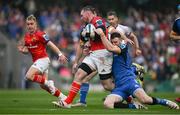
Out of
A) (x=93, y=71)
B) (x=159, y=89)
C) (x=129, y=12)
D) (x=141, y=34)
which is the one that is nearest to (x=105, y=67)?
(x=93, y=71)

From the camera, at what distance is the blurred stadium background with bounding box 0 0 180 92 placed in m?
32.6

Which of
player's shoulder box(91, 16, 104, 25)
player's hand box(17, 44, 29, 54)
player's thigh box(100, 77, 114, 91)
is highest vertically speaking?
player's shoulder box(91, 16, 104, 25)

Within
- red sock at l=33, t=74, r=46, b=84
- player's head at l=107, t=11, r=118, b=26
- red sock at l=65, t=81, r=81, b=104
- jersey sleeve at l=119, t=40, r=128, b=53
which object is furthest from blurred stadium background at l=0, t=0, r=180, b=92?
jersey sleeve at l=119, t=40, r=128, b=53

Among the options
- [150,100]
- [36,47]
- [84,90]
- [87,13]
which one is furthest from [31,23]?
[150,100]

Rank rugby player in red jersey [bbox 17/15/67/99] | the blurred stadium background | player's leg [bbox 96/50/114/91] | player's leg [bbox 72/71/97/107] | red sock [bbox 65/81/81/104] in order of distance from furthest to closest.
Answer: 1. the blurred stadium background
2. rugby player in red jersey [bbox 17/15/67/99]
3. player's leg [bbox 72/71/97/107]
4. player's leg [bbox 96/50/114/91]
5. red sock [bbox 65/81/81/104]

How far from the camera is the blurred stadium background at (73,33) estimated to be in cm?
3259

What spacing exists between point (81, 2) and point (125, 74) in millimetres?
20310

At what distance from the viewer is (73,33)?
117 feet

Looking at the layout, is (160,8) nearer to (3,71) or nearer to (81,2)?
(81,2)

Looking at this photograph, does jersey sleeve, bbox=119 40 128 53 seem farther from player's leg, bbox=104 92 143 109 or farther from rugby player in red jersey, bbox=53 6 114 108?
player's leg, bbox=104 92 143 109

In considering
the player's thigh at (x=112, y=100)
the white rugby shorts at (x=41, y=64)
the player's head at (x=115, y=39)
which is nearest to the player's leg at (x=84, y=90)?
the white rugby shorts at (x=41, y=64)

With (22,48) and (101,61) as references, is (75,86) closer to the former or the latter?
(101,61)

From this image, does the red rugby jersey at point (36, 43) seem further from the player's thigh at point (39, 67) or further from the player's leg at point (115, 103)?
the player's leg at point (115, 103)

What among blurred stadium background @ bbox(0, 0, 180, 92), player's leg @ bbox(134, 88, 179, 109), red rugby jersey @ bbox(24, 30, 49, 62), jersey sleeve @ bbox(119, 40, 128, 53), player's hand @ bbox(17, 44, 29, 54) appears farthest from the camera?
blurred stadium background @ bbox(0, 0, 180, 92)
